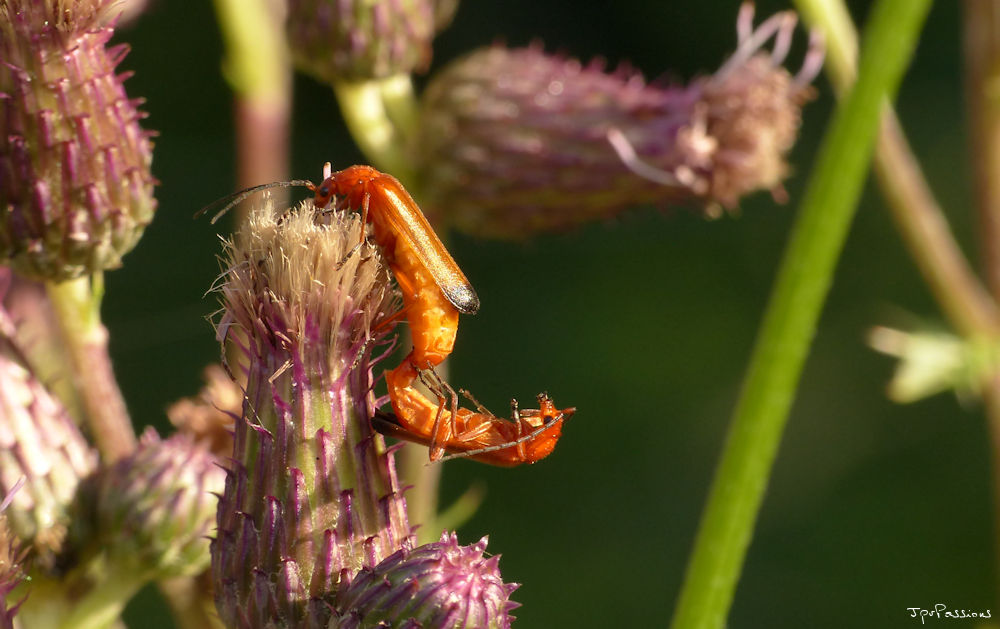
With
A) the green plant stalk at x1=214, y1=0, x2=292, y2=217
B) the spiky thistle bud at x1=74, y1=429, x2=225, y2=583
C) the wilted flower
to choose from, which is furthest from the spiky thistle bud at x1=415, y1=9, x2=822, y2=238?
the spiky thistle bud at x1=74, y1=429, x2=225, y2=583

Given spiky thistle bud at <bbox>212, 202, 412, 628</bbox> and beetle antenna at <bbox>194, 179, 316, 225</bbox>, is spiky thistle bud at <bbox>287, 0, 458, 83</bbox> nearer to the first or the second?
beetle antenna at <bbox>194, 179, 316, 225</bbox>

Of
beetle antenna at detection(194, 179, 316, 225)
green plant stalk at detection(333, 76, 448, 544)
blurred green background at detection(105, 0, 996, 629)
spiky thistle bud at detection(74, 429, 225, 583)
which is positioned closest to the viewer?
beetle antenna at detection(194, 179, 316, 225)

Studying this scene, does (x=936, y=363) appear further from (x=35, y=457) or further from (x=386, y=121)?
(x=35, y=457)

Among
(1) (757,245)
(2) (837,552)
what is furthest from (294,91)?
(2) (837,552)

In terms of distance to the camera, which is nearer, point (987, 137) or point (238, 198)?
point (238, 198)

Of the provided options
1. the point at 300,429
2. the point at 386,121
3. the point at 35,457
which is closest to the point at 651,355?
the point at 386,121

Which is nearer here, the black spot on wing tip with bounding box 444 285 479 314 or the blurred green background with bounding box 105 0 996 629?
the black spot on wing tip with bounding box 444 285 479 314

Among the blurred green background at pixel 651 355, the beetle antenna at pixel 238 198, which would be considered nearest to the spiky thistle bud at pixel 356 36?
the beetle antenna at pixel 238 198

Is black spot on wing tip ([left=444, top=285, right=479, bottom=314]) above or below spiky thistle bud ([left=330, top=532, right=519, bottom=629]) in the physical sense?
above
